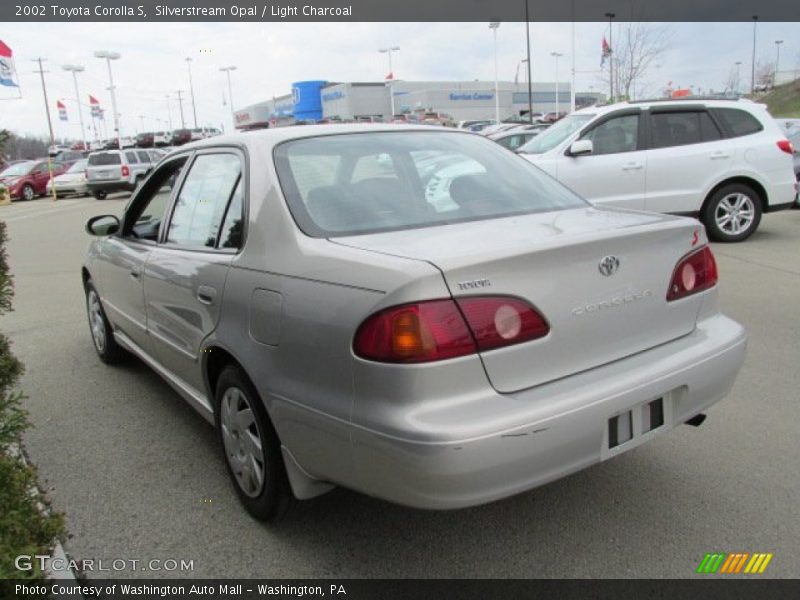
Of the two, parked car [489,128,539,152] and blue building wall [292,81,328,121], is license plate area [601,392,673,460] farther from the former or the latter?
blue building wall [292,81,328,121]

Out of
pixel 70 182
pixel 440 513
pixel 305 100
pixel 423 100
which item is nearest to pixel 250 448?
pixel 440 513

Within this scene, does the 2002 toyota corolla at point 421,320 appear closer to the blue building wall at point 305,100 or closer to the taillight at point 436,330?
the taillight at point 436,330

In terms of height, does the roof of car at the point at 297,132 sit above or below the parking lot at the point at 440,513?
above

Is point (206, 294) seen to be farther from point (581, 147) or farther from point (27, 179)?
point (27, 179)

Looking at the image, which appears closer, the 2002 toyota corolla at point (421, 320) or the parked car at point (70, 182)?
the 2002 toyota corolla at point (421, 320)

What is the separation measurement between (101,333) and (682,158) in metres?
7.22

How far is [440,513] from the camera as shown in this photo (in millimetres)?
2967

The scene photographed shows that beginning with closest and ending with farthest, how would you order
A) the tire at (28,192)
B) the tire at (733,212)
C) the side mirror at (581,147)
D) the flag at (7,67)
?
the flag at (7,67) < the side mirror at (581,147) < the tire at (733,212) < the tire at (28,192)

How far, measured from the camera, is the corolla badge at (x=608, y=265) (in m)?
2.42

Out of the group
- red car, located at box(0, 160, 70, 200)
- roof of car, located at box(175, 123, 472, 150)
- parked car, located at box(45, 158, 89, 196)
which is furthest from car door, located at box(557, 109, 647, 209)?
red car, located at box(0, 160, 70, 200)

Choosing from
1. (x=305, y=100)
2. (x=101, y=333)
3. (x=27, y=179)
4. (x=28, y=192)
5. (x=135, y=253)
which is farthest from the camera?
(x=305, y=100)

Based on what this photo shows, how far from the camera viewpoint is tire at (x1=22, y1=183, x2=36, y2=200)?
26.5 meters

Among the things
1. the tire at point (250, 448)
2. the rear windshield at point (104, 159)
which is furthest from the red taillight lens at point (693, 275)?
the rear windshield at point (104, 159)

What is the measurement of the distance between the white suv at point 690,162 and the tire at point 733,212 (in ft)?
0.04
